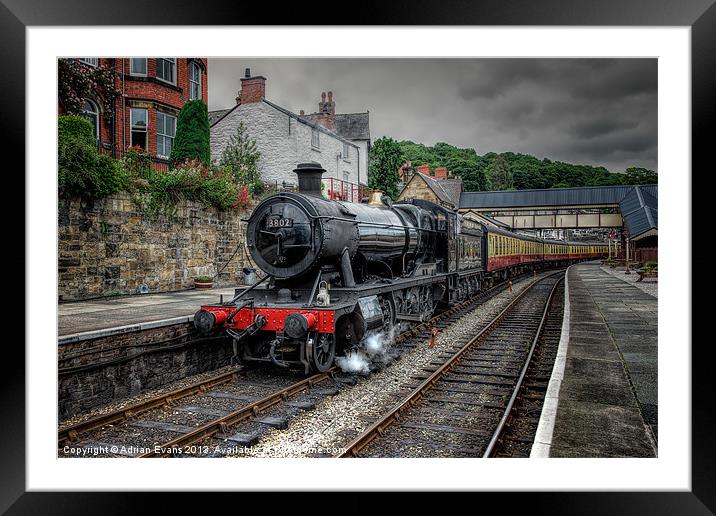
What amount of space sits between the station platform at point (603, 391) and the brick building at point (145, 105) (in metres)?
7.99

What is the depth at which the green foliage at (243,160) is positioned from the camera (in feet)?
48.9

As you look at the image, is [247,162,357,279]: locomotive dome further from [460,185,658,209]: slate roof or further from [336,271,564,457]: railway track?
[460,185,658,209]: slate roof

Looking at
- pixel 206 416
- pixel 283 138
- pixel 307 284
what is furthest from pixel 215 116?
pixel 206 416

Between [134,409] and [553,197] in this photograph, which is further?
[553,197]

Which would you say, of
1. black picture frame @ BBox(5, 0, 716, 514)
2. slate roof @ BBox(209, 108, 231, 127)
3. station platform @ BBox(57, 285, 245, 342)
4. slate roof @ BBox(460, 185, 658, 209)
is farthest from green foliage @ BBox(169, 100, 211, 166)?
black picture frame @ BBox(5, 0, 716, 514)

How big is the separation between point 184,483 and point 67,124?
305 inches

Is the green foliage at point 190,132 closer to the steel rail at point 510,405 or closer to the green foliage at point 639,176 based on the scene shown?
the steel rail at point 510,405

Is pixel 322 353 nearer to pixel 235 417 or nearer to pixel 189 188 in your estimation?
pixel 235 417

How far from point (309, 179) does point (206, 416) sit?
3.36 m

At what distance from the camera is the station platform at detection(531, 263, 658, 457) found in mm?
3924
